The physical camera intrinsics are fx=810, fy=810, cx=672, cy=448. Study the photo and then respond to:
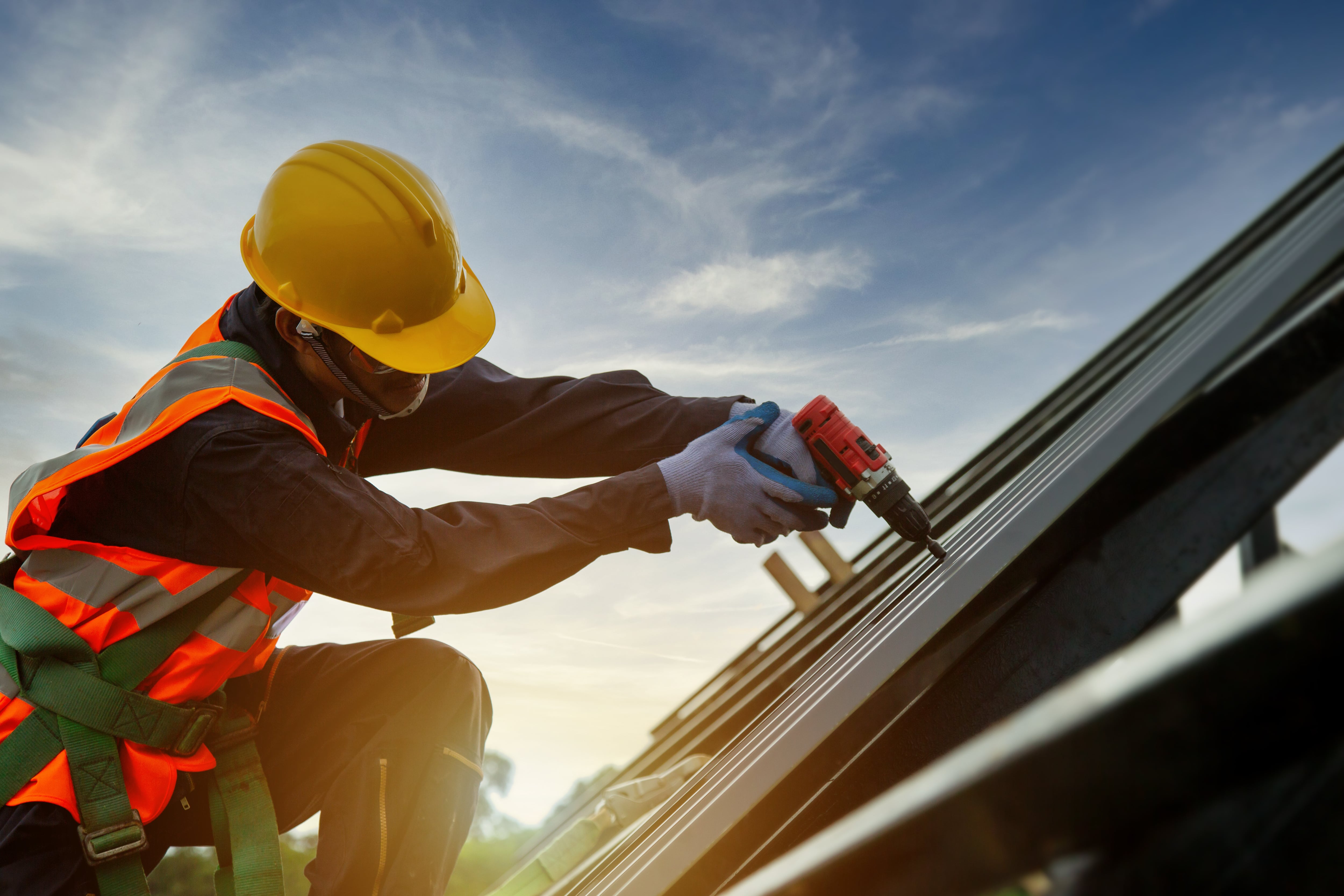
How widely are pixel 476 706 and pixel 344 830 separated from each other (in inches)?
21.3

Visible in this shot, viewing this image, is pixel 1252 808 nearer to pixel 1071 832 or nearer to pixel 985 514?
pixel 1071 832

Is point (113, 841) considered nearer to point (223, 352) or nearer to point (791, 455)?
point (223, 352)

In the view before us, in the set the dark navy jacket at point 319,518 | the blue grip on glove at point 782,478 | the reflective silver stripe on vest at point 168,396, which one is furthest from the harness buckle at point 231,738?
the blue grip on glove at point 782,478

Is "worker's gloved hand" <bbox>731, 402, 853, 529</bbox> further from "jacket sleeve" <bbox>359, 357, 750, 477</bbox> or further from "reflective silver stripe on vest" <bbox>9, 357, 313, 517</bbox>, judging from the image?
"reflective silver stripe on vest" <bbox>9, 357, 313, 517</bbox>

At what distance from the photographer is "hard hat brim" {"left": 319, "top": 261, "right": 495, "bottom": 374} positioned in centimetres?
249

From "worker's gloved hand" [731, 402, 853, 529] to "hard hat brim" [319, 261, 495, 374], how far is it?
100 cm

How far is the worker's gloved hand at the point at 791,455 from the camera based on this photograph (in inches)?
97.4

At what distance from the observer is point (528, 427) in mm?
3139

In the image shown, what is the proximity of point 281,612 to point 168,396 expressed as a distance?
0.73 m

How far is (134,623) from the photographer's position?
2168mm

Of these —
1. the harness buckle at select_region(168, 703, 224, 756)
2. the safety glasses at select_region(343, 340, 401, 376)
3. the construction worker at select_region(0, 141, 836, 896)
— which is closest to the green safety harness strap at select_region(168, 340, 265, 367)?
the construction worker at select_region(0, 141, 836, 896)

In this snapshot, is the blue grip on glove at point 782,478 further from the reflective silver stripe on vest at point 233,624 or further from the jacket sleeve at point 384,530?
the reflective silver stripe on vest at point 233,624

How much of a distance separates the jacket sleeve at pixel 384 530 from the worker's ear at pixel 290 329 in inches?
20.3

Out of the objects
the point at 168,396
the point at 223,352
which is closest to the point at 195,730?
the point at 168,396
